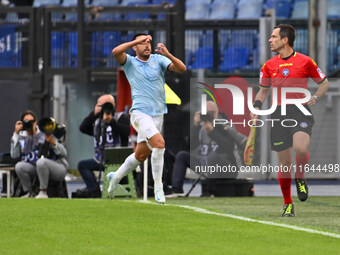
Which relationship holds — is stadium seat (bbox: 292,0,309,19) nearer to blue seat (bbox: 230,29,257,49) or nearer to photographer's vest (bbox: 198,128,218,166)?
blue seat (bbox: 230,29,257,49)

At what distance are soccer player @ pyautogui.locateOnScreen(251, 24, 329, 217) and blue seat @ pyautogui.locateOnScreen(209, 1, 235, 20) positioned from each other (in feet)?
47.6

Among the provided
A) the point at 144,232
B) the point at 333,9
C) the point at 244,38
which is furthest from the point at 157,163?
the point at 333,9

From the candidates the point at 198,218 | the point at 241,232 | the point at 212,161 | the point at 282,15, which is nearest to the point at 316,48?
the point at 282,15

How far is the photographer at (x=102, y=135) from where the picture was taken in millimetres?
15195

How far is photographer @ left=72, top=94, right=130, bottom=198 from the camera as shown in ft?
49.9

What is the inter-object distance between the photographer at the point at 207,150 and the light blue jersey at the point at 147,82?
382cm

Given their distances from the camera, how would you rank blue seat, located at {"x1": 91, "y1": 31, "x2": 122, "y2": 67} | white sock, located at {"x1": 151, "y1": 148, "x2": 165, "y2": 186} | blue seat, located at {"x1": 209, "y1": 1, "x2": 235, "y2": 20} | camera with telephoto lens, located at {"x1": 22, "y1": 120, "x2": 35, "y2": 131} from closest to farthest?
white sock, located at {"x1": 151, "y1": 148, "x2": 165, "y2": 186} < camera with telephoto lens, located at {"x1": 22, "y1": 120, "x2": 35, "y2": 131} < blue seat, located at {"x1": 91, "y1": 31, "x2": 122, "y2": 67} < blue seat, located at {"x1": 209, "y1": 1, "x2": 235, "y2": 20}

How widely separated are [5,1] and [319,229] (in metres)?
17.3

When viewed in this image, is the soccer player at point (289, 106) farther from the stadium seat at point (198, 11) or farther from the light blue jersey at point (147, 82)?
the stadium seat at point (198, 11)

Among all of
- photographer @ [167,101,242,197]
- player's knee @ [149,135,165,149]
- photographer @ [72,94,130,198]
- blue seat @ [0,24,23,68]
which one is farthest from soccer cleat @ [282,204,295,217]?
blue seat @ [0,24,23,68]

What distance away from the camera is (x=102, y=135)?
15.2 m

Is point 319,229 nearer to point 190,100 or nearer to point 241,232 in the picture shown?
point 241,232

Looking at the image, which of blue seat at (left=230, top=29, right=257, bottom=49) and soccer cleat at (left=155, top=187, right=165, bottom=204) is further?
blue seat at (left=230, top=29, right=257, bottom=49)

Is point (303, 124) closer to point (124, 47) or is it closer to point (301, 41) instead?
point (124, 47)
